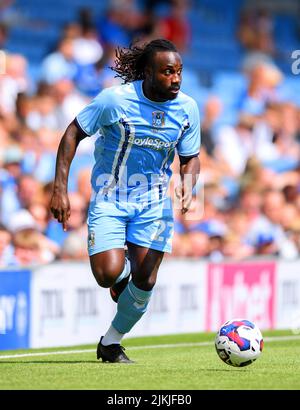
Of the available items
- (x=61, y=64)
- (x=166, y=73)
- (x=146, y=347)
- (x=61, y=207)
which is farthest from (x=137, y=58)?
(x=61, y=64)

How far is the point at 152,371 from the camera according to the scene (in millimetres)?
8234

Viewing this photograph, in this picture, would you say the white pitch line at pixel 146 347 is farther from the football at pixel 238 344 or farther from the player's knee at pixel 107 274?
the football at pixel 238 344

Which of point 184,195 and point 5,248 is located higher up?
Result: point 184,195

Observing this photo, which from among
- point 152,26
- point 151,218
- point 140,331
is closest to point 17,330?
point 140,331

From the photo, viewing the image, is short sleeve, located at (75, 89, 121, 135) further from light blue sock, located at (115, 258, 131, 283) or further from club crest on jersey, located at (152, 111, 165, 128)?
light blue sock, located at (115, 258, 131, 283)

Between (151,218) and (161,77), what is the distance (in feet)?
3.76

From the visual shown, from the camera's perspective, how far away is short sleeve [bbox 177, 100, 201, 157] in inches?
356

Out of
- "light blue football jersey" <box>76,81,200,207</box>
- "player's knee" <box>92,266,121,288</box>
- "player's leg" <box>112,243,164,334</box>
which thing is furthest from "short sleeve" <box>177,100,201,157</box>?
"player's knee" <box>92,266,121,288</box>

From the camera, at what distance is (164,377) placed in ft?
25.6

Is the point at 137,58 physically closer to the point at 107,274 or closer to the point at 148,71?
the point at 148,71

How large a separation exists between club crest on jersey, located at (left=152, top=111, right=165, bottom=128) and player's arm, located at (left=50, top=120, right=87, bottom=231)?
22.6 inches

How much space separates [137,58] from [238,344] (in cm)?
247

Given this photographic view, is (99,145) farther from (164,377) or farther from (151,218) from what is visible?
(164,377)

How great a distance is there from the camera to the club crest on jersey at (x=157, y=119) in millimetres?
8852
